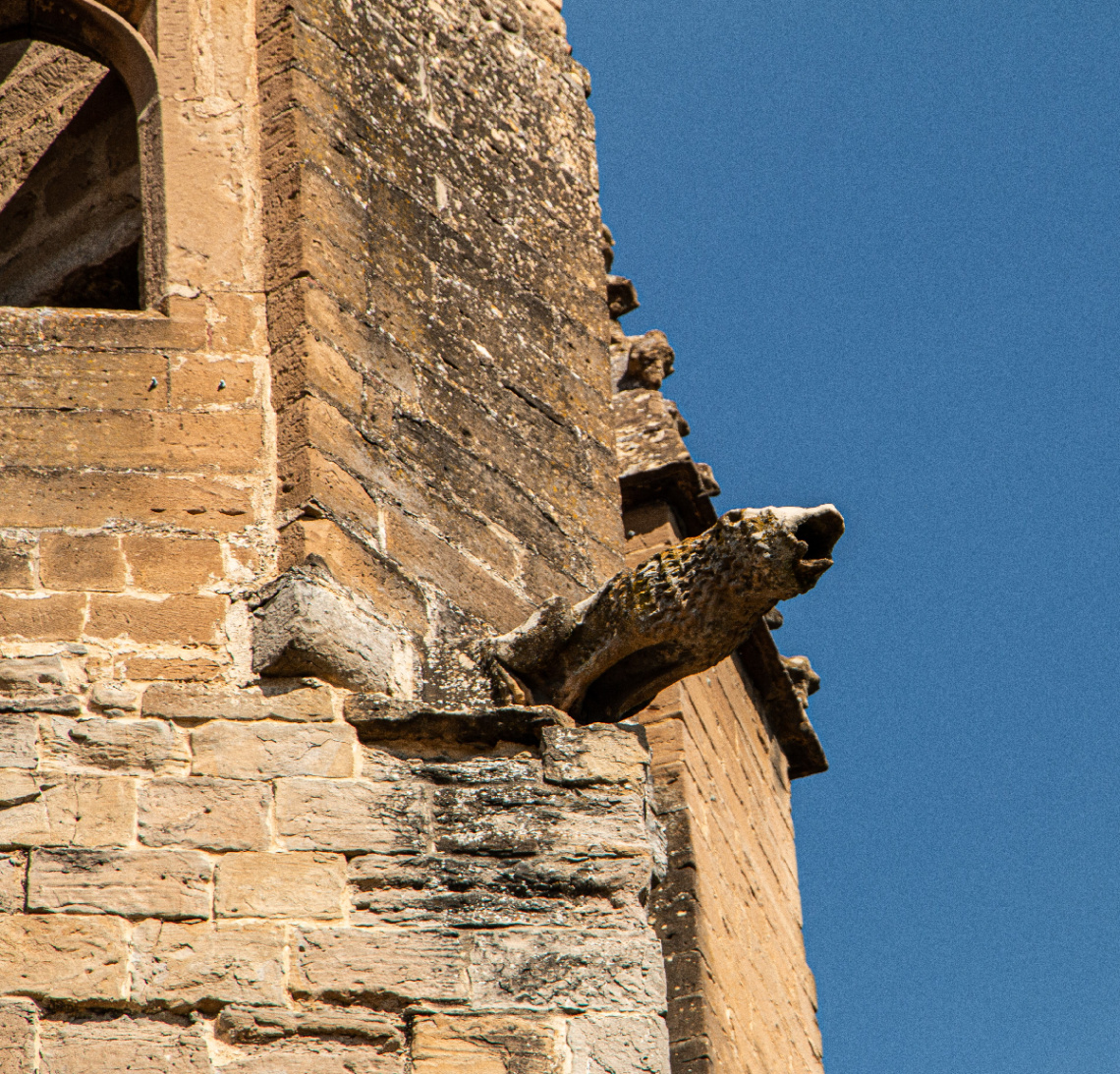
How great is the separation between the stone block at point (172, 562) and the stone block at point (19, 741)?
414 millimetres

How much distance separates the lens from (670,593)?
197 inches

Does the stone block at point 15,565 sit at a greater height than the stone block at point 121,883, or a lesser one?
greater

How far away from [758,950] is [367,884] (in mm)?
4048

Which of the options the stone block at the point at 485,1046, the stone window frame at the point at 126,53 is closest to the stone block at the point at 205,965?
the stone block at the point at 485,1046

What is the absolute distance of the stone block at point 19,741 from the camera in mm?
4488

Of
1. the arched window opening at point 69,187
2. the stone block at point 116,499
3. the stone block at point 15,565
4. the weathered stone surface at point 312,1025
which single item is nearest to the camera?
the weathered stone surface at point 312,1025

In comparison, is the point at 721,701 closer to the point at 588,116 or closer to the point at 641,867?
the point at 588,116

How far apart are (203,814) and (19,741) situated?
41cm

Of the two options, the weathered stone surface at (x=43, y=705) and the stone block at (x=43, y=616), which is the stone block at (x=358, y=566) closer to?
the stone block at (x=43, y=616)

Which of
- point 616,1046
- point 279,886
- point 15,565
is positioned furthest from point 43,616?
point 616,1046

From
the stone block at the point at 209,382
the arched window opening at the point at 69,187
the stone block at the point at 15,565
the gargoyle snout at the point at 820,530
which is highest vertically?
the arched window opening at the point at 69,187

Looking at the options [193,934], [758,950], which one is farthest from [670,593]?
[758,950]

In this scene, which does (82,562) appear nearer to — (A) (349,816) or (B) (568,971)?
(A) (349,816)

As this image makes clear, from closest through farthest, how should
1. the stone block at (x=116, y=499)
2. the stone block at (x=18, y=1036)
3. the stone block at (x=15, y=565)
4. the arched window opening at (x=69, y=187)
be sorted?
the stone block at (x=18, y=1036) < the stone block at (x=15, y=565) < the stone block at (x=116, y=499) < the arched window opening at (x=69, y=187)
